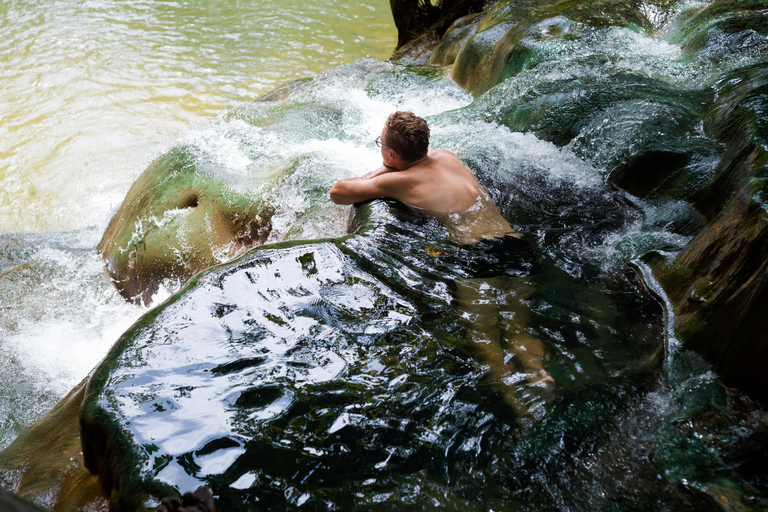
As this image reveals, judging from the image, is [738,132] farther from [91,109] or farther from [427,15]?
[91,109]

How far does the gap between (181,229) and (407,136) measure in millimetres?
1998

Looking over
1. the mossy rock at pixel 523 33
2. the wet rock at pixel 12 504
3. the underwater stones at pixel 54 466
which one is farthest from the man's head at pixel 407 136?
the wet rock at pixel 12 504

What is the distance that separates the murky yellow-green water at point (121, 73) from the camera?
680 cm

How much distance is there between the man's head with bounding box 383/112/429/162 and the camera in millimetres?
3670

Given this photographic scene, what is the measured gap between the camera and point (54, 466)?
2.07 meters

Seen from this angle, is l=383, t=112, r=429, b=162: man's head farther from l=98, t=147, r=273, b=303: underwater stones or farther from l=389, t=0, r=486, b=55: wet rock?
l=389, t=0, r=486, b=55: wet rock

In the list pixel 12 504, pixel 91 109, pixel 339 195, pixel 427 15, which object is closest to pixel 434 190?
pixel 339 195

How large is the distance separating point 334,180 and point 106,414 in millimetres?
2858

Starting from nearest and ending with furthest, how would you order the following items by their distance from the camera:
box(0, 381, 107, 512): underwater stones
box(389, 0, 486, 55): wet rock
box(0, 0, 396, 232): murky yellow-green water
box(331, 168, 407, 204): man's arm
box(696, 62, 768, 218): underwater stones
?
box(0, 381, 107, 512): underwater stones
box(696, 62, 768, 218): underwater stones
box(331, 168, 407, 204): man's arm
box(0, 0, 396, 232): murky yellow-green water
box(389, 0, 486, 55): wet rock

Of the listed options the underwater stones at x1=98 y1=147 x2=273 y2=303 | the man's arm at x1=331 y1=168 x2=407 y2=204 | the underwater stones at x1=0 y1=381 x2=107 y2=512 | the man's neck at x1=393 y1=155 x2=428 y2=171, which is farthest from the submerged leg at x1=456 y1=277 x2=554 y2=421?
the underwater stones at x1=98 y1=147 x2=273 y2=303

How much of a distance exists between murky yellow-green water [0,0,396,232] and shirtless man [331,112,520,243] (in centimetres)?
→ 320

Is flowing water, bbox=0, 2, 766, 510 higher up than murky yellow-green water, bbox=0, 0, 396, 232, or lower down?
higher up

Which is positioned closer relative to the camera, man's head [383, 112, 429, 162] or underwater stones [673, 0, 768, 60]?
man's head [383, 112, 429, 162]

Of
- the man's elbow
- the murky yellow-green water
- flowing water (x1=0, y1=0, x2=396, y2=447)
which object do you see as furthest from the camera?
the murky yellow-green water
